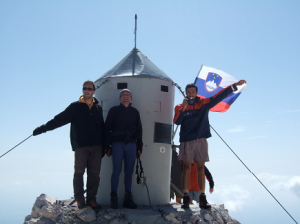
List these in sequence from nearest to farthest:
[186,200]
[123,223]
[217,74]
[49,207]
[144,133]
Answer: [123,223] → [49,207] → [186,200] → [144,133] → [217,74]

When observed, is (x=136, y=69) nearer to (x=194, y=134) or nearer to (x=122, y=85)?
(x=122, y=85)

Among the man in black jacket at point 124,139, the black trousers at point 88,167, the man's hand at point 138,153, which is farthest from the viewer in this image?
the man's hand at point 138,153

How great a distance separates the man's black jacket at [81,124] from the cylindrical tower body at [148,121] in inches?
35.3

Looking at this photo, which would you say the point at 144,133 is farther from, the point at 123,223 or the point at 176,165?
the point at 176,165

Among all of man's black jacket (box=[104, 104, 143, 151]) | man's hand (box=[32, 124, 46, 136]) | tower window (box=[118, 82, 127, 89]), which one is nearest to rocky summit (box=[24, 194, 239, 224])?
man's black jacket (box=[104, 104, 143, 151])

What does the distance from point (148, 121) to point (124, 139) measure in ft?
3.12

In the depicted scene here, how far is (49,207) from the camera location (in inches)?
225

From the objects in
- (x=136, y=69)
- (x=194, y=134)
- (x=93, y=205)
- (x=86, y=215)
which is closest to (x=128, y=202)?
(x=93, y=205)

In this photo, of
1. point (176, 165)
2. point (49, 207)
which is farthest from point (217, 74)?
point (49, 207)

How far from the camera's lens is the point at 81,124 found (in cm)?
583

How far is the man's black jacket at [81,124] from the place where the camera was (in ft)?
18.9

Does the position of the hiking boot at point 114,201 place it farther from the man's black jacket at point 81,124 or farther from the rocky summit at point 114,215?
the man's black jacket at point 81,124

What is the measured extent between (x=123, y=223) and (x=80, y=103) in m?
2.36

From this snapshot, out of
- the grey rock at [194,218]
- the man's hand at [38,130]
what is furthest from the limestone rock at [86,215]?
the grey rock at [194,218]
